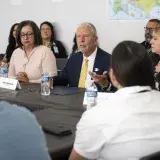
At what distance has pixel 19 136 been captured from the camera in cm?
114

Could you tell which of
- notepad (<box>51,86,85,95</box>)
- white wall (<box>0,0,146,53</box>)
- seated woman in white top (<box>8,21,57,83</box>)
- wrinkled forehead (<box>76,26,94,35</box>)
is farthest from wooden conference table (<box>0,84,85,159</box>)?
white wall (<box>0,0,146,53</box>)

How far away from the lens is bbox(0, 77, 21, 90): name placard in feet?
11.4

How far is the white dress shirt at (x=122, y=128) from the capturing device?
1629 mm

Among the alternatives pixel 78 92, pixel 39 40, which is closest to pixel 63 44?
pixel 39 40

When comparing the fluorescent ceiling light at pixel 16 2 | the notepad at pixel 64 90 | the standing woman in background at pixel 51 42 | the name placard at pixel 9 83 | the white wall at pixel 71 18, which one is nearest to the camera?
the notepad at pixel 64 90

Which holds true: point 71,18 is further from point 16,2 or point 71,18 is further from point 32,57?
point 32,57

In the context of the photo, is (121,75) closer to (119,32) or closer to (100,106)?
(100,106)

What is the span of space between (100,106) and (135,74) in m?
0.22

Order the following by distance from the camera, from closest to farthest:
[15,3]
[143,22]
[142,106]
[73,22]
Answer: [142,106] → [143,22] → [73,22] → [15,3]

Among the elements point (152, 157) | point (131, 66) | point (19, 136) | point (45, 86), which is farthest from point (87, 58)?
point (19, 136)

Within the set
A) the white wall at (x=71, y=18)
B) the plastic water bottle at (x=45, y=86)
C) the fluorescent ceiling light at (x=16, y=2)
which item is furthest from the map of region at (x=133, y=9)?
the plastic water bottle at (x=45, y=86)

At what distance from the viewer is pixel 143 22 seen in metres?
5.34

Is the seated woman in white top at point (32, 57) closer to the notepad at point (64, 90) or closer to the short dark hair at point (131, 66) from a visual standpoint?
the notepad at point (64, 90)

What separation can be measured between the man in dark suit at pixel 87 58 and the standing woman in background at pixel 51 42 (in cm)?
247
